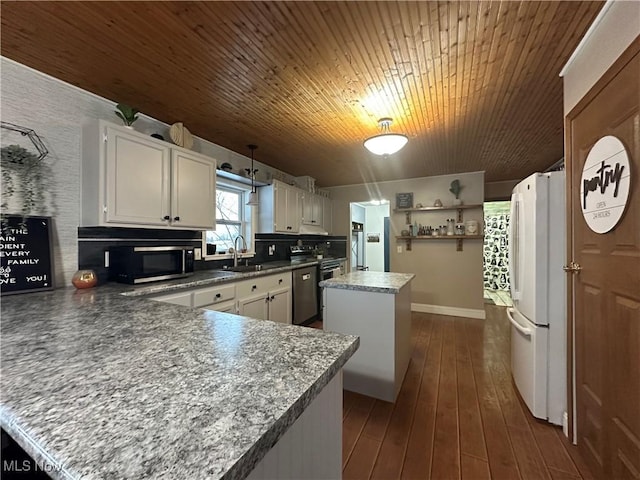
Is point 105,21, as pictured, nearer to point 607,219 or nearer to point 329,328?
point 329,328

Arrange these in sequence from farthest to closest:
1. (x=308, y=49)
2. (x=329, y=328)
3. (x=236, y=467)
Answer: (x=329, y=328) < (x=308, y=49) < (x=236, y=467)

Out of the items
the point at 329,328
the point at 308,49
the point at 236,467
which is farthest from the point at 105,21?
the point at 329,328

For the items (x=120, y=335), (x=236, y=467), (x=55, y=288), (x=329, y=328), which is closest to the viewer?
A: (x=236, y=467)

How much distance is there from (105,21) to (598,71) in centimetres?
267

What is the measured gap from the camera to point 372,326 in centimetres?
217

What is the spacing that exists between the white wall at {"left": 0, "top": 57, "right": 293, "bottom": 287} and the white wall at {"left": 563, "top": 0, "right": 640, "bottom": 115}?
10.8 feet

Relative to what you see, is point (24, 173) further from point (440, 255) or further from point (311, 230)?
point (440, 255)

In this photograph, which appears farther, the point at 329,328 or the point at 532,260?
the point at 329,328

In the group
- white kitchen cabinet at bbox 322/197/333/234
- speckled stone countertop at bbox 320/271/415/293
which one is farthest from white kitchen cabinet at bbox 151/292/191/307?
white kitchen cabinet at bbox 322/197/333/234

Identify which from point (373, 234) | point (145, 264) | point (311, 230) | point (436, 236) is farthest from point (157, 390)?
point (373, 234)

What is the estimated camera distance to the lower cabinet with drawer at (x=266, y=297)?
2795mm

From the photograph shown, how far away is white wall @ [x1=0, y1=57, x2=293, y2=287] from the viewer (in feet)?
5.79

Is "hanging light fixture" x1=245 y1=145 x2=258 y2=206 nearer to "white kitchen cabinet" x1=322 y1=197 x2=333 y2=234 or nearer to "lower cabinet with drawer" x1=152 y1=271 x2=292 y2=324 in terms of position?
"lower cabinet with drawer" x1=152 y1=271 x2=292 y2=324

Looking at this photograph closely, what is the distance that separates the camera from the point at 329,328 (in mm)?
2326
